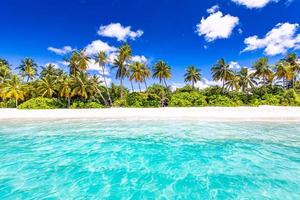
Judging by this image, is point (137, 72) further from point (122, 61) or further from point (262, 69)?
point (262, 69)

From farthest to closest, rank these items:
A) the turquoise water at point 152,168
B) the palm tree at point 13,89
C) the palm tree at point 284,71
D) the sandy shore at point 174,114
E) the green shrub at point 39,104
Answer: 1. the palm tree at point 284,71
2. the palm tree at point 13,89
3. the green shrub at point 39,104
4. the sandy shore at point 174,114
5. the turquoise water at point 152,168

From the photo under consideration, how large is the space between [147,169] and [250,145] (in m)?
5.96

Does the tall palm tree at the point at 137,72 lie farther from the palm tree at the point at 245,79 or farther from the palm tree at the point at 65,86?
the palm tree at the point at 245,79

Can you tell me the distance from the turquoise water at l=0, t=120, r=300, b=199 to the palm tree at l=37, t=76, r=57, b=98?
2964cm

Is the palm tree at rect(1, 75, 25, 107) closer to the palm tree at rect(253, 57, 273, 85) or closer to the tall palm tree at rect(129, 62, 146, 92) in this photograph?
the tall palm tree at rect(129, 62, 146, 92)

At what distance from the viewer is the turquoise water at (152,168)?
6.02m

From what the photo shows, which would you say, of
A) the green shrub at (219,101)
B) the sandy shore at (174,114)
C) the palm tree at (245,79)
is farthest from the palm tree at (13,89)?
the palm tree at (245,79)

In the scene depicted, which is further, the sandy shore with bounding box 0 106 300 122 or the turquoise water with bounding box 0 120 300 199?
the sandy shore with bounding box 0 106 300 122

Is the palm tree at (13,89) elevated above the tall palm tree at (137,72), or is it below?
below

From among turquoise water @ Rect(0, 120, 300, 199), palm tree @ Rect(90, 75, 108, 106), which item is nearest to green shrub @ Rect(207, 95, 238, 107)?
palm tree @ Rect(90, 75, 108, 106)

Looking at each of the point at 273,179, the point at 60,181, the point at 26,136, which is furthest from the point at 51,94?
the point at 273,179

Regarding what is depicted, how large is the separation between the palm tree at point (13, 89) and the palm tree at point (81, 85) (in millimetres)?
9437

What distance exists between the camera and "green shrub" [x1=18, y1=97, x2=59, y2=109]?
123ft

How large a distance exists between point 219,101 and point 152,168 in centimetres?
3456
